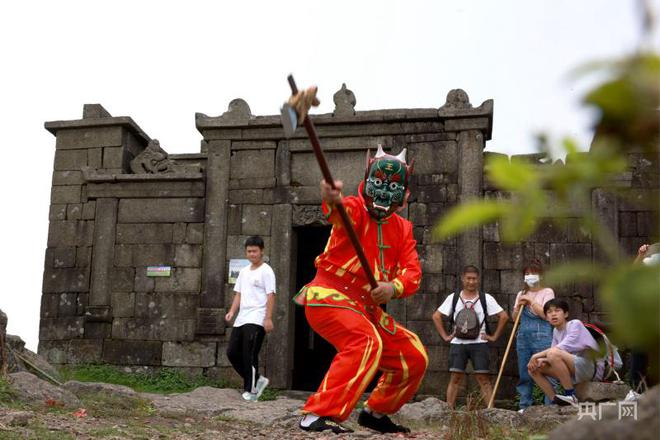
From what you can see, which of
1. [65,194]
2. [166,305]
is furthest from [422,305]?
[65,194]

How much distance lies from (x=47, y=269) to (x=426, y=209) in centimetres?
561

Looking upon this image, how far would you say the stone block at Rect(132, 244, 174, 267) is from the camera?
435 inches

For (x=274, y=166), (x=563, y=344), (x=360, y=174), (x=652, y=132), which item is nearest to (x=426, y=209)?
(x=360, y=174)

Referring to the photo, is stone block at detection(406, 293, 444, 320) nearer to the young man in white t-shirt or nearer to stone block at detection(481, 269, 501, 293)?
stone block at detection(481, 269, 501, 293)

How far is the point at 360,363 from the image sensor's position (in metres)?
5.42

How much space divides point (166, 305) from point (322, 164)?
6.65m

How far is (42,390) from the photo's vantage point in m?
6.57

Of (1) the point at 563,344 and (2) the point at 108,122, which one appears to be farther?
(2) the point at 108,122

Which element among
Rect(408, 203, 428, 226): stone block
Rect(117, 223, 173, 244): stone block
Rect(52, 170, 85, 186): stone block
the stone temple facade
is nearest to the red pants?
the stone temple facade

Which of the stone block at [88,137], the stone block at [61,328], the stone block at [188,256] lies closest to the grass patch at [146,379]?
the stone block at [61,328]

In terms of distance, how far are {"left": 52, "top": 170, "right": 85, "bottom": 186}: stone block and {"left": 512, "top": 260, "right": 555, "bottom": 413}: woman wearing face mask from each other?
22.0 feet

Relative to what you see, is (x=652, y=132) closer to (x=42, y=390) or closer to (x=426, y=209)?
(x=42, y=390)

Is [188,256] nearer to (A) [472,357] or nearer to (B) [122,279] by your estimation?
(B) [122,279]

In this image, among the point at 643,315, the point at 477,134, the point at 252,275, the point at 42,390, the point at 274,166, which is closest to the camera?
the point at 643,315
